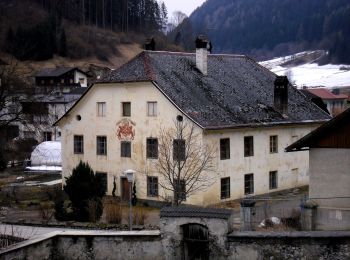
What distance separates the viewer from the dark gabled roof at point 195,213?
17.3 m

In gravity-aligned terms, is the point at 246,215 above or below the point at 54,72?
below

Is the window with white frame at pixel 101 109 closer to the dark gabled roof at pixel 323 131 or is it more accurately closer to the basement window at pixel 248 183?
the basement window at pixel 248 183

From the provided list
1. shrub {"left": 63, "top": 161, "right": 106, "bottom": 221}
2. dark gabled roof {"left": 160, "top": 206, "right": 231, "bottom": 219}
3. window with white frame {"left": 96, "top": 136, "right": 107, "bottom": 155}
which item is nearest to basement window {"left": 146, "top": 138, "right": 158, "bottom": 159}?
window with white frame {"left": 96, "top": 136, "right": 107, "bottom": 155}

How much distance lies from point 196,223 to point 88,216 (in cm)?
1029

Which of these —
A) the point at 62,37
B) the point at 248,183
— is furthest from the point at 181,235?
the point at 62,37

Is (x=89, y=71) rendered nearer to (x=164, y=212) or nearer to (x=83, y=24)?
(x=83, y=24)

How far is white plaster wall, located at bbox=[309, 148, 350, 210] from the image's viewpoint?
951 inches

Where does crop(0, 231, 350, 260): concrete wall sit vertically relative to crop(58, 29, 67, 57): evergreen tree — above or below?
below

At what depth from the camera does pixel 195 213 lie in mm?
17500

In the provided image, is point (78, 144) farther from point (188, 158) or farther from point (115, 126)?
point (188, 158)

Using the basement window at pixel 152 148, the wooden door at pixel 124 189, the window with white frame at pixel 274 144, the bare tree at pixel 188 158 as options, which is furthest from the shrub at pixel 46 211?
the window with white frame at pixel 274 144

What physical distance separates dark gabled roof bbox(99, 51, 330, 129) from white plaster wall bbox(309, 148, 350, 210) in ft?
30.6

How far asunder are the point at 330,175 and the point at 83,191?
417 inches

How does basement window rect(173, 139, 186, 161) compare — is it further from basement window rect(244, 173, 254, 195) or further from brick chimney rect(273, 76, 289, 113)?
brick chimney rect(273, 76, 289, 113)
